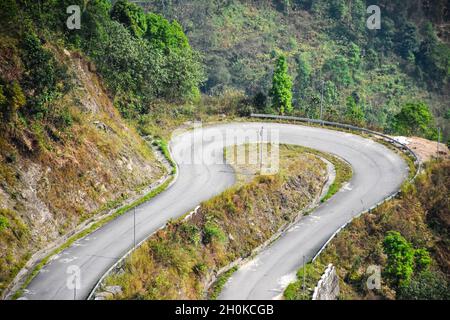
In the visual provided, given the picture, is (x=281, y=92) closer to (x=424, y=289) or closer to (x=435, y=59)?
(x=424, y=289)

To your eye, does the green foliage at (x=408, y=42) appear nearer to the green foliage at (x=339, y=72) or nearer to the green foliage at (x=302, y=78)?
the green foliage at (x=339, y=72)

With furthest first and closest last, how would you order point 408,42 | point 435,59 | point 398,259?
1. point 408,42
2. point 435,59
3. point 398,259

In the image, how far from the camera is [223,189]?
47000 millimetres

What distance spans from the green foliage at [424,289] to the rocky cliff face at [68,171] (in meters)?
18.4

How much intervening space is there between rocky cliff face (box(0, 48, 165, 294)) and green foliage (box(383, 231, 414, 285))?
16.8 metres

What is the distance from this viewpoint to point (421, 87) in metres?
114

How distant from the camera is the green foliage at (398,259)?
40.9m

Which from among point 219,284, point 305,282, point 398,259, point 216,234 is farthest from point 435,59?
point 219,284

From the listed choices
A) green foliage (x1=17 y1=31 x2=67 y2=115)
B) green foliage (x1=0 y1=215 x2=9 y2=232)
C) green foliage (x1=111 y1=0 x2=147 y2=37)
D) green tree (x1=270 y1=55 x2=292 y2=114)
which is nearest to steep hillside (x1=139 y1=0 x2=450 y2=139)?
green tree (x1=270 y1=55 x2=292 y2=114)

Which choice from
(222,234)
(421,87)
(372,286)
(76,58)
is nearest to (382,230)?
(372,286)

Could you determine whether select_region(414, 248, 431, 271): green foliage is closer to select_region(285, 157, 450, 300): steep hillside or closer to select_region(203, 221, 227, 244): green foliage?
select_region(285, 157, 450, 300): steep hillside

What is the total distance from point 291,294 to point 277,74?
3311 centimetres

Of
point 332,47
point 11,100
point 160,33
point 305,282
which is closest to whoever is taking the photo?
point 305,282

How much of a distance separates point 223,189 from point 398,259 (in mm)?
12762
